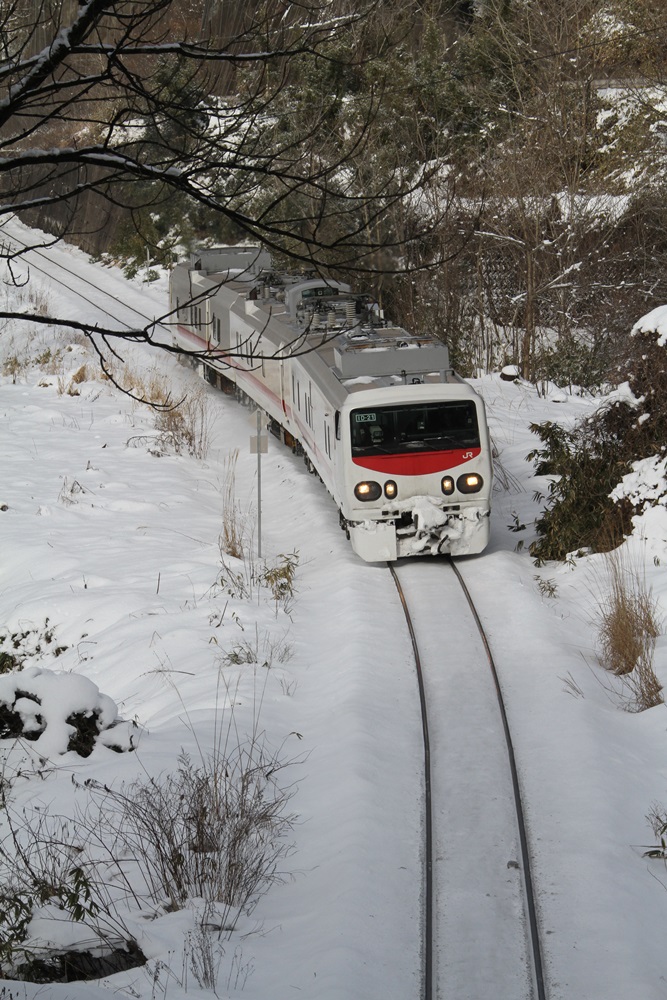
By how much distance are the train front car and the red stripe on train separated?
1cm

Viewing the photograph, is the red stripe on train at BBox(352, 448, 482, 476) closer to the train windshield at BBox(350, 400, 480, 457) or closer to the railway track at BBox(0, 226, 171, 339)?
the train windshield at BBox(350, 400, 480, 457)

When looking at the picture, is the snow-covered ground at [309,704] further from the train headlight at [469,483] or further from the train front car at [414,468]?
the train headlight at [469,483]

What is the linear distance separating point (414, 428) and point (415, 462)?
44cm

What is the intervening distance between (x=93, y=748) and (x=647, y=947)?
4.59 meters

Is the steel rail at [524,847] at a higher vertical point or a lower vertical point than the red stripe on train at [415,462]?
lower

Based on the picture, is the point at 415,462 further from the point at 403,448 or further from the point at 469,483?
the point at 469,483

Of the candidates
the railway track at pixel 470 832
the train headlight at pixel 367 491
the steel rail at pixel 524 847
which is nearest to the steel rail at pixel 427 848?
the railway track at pixel 470 832

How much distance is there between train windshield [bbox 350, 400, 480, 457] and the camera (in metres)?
13.9

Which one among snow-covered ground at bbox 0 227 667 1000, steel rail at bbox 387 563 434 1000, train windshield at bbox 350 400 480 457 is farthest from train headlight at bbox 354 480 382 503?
steel rail at bbox 387 563 434 1000

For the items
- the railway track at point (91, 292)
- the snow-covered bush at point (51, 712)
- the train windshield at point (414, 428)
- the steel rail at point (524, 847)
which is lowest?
the steel rail at point (524, 847)

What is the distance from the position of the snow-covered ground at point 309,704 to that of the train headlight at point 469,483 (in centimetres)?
101

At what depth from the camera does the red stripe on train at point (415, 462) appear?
13.9 meters

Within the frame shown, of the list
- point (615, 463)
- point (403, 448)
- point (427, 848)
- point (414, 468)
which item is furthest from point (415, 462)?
point (427, 848)

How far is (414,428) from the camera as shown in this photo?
14000mm
